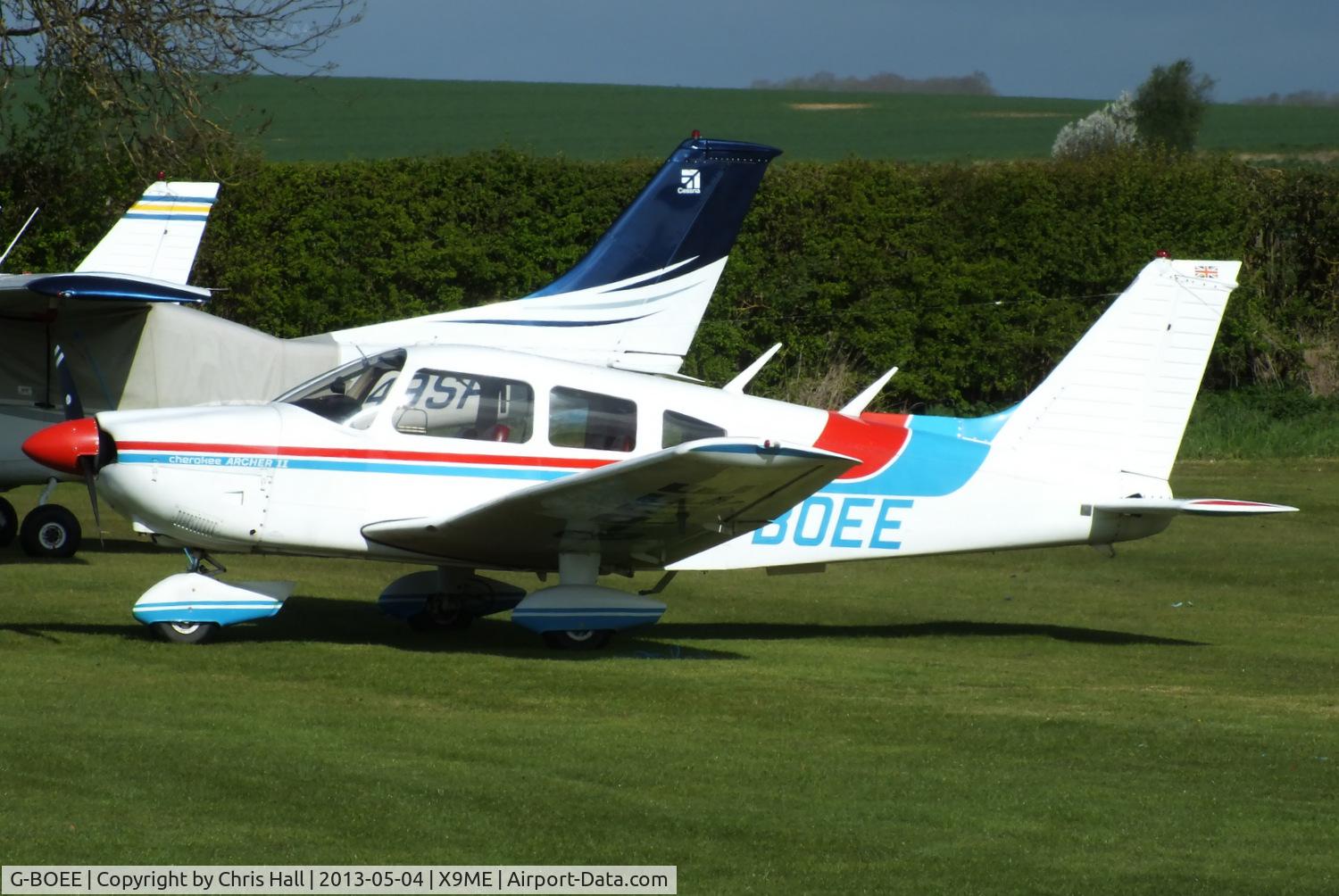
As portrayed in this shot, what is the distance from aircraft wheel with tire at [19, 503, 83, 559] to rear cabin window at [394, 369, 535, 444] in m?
5.72

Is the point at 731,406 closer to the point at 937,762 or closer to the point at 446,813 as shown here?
the point at 937,762

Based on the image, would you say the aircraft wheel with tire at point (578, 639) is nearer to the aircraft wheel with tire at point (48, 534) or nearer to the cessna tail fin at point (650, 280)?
the cessna tail fin at point (650, 280)

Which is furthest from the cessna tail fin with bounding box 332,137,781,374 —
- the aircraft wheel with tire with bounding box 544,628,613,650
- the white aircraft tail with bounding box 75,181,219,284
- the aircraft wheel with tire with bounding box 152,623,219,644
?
the aircraft wheel with tire with bounding box 152,623,219,644

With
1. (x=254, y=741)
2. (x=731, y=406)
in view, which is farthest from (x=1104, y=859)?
(x=731, y=406)

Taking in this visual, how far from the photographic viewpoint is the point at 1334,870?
5.48 m

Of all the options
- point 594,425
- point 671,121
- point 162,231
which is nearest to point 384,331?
point 162,231

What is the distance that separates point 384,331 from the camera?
1454 cm

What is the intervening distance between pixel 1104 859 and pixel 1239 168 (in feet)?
71.5

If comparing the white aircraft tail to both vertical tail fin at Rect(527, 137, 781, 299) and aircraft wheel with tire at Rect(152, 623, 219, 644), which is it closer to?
vertical tail fin at Rect(527, 137, 781, 299)

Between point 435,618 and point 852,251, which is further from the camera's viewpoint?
point 852,251

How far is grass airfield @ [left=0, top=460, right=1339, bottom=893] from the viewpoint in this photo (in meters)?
5.51

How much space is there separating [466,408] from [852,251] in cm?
1432

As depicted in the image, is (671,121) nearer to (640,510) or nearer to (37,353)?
(37,353)

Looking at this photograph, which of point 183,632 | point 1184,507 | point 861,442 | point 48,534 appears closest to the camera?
point 183,632
